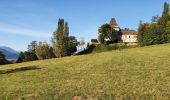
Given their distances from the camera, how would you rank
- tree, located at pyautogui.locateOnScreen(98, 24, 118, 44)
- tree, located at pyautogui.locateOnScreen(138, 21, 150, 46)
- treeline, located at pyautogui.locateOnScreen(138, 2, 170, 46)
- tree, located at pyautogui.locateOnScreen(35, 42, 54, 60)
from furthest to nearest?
tree, located at pyautogui.locateOnScreen(98, 24, 118, 44), tree, located at pyautogui.locateOnScreen(35, 42, 54, 60), tree, located at pyautogui.locateOnScreen(138, 21, 150, 46), treeline, located at pyautogui.locateOnScreen(138, 2, 170, 46)

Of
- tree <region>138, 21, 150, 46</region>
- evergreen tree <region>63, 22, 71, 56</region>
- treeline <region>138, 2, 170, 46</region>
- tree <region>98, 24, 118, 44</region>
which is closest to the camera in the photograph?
treeline <region>138, 2, 170, 46</region>

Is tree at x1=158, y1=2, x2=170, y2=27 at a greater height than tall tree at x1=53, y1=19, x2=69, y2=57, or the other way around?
tree at x1=158, y1=2, x2=170, y2=27

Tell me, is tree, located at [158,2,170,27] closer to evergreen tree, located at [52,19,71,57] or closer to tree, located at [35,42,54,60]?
evergreen tree, located at [52,19,71,57]

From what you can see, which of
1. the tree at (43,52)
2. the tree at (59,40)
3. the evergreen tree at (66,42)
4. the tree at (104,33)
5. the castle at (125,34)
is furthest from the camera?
the castle at (125,34)

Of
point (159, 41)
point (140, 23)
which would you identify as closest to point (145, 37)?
point (159, 41)

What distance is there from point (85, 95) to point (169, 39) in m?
94.8

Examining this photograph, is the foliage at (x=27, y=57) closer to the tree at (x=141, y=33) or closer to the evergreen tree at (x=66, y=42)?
the evergreen tree at (x=66, y=42)

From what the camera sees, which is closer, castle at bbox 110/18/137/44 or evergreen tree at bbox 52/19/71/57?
evergreen tree at bbox 52/19/71/57

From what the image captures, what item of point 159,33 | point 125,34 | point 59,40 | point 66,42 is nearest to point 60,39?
point 59,40

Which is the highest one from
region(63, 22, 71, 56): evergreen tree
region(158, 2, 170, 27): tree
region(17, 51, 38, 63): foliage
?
region(158, 2, 170, 27): tree

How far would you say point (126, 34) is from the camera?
181750 millimetres

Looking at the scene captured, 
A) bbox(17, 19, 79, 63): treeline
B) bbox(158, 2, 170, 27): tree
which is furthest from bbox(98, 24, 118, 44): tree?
bbox(158, 2, 170, 27): tree

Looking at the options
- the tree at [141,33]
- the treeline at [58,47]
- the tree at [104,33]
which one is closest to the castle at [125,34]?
the tree at [104,33]

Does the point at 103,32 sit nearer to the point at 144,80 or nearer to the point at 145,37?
the point at 145,37
